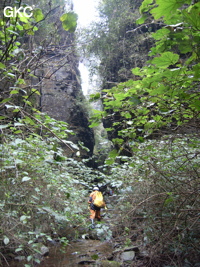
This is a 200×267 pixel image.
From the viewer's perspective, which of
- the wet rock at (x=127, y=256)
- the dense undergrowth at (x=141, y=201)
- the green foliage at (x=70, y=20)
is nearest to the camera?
the green foliage at (x=70, y=20)

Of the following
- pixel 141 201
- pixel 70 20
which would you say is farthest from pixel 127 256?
pixel 70 20

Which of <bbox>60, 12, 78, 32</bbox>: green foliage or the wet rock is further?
the wet rock

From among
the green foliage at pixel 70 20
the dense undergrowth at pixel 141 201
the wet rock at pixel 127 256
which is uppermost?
the green foliage at pixel 70 20

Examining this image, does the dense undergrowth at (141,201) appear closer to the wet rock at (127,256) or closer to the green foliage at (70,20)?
the wet rock at (127,256)

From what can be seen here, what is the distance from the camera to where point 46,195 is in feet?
14.6

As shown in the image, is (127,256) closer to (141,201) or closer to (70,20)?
(141,201)

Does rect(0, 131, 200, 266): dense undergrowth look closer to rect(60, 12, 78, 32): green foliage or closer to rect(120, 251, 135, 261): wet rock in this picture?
rect(120, 251, 135, 261): wet rock

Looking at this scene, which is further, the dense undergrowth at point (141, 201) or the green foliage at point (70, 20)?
the dense undergrowth at point (141, 201)

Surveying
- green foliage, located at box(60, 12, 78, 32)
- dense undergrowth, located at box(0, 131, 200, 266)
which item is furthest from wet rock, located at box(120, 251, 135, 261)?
green foliage, located at box(60, 12, 78, 32)

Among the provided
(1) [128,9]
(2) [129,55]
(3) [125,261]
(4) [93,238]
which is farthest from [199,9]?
(1) [128,9]

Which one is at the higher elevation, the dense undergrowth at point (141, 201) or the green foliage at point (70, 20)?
the green foliage at point (70, 20)

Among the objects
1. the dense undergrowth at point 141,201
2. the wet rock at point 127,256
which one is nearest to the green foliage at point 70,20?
the dense undergrowth at point 141,201

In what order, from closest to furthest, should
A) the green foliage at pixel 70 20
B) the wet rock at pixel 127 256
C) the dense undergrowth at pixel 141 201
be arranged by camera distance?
the green foliage at pixel 70 20 → the dense undergrowth at pixel 141 201 → the wet rock at pixel 127 256

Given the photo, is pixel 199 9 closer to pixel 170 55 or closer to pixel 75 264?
pixel 170 55
